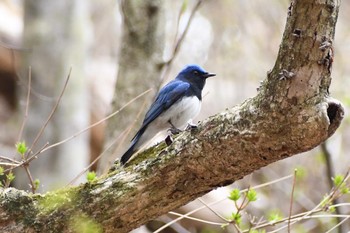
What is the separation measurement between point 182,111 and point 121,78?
102cm

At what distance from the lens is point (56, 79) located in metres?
6.06

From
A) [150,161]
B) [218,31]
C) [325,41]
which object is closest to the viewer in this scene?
[325,41]

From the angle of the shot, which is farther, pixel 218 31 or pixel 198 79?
pixel 218 31

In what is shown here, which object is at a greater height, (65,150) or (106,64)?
(106,64)

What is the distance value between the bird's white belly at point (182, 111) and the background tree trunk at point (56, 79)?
2.27 meters

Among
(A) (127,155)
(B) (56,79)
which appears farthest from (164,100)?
(B) (56,79)

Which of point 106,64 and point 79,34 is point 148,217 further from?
point 106,64

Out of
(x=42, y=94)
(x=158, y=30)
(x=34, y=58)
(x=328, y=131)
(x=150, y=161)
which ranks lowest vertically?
(x=328, y=131)

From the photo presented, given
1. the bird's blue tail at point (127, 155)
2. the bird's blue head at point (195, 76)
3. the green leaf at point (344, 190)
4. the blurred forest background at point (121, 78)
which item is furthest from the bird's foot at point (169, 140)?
the bird's blue head at point (195, 76)

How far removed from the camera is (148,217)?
2.23 m

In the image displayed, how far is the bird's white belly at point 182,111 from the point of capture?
147 inches

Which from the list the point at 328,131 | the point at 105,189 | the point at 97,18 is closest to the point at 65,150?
the point at 105,189

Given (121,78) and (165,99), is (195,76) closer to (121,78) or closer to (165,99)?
(165,99)

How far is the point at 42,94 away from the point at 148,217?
12.9ft
